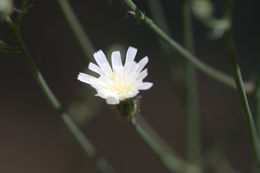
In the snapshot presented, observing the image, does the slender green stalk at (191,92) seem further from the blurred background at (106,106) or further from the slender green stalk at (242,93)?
the blurred background at (106,106)

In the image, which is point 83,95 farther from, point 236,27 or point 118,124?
point 236,27

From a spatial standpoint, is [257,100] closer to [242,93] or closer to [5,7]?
[242,93]

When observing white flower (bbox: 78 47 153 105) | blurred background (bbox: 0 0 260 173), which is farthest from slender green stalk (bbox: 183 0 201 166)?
blurred background (bbox: 0 0 260 173)

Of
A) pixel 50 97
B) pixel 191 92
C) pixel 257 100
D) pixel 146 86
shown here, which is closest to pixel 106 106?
pixel 191 92

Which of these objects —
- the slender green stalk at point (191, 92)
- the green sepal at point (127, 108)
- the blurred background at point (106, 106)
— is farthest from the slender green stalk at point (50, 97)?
the blurred background at point (106, 106)

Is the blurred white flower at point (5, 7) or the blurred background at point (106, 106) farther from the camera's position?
the blurred background at point (106, 106)
